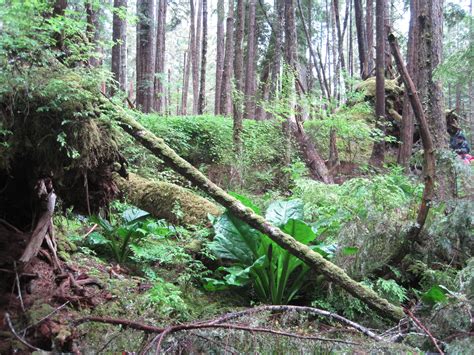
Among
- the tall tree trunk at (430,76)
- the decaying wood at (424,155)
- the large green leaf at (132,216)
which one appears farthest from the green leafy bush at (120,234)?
the tall tree trunk at (430,76)

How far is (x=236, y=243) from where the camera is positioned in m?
4.79


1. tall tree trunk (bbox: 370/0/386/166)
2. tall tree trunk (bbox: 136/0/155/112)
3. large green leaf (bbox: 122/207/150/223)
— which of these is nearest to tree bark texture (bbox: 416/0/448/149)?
large green leaf (bbox: 122/207/150/223)

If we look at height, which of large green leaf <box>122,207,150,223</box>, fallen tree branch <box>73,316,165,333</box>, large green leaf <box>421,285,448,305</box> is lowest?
large green leaf <box>421,285,448,305</box>

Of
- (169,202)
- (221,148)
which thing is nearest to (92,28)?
(169,202)

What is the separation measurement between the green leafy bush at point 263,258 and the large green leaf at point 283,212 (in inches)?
0.5

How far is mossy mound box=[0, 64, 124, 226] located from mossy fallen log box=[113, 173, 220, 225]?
3.11 m

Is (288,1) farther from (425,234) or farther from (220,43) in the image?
(220,43)

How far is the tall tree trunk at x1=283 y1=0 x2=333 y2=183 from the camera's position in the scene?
10984 mm

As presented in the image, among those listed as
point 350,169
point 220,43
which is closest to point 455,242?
point 350,169

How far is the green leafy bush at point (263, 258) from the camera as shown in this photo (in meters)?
4.46

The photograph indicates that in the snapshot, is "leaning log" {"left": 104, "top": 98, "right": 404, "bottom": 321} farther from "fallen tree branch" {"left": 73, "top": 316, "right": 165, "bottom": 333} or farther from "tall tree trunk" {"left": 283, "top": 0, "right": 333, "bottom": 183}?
"tall tree trunk" {"left": 283, "top": 0, "right": 333, "bottom": 183}

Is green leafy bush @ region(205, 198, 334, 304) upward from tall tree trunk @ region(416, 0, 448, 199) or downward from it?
downward

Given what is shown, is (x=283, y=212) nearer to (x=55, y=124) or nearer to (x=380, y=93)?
(x=55, y=124)

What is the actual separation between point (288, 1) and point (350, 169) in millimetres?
5419
